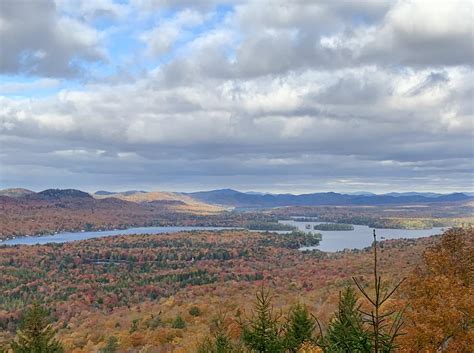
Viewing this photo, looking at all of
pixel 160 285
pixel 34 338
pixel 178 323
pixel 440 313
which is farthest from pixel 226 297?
pixel 440 313

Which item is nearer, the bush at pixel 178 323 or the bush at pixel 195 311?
the bush at pixel 178 323

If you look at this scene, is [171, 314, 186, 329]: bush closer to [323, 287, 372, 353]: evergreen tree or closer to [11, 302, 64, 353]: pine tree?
[11, 302, 64, 353]: pine tree

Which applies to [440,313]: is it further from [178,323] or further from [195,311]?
[195,311]

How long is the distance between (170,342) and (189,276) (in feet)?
282

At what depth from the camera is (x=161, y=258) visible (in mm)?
185750

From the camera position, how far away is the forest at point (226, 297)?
84.3 feet

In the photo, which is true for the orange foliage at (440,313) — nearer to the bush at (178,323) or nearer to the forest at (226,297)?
the forest at (226,297)

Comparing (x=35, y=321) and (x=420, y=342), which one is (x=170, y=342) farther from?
(x=420, y=342)

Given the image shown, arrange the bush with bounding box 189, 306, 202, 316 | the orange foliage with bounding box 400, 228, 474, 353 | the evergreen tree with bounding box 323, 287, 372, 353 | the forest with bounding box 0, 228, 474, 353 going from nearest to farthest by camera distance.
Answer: the evergreen tree with bounding box 323, 287, 372, 353
the orange foliage with bounding box 400, 228, 474, 353
the forest with bounding box 0, 228, 474, 353
the bush with bounding box 189, 306, 202, 316

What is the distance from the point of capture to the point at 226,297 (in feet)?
293

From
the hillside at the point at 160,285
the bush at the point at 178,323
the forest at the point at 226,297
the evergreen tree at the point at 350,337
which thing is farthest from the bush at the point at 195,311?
the evergreen tree at the point at 350,337

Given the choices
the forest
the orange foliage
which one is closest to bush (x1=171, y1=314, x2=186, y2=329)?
the forest

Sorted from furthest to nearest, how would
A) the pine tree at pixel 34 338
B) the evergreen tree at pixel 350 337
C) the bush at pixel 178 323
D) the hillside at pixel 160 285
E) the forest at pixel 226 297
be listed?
the hillside at pixel 160 285
the bush at pixel 178 323
the pine tree at pixel 34 338
the forest at pixel 226 297
the evergreen tree at pixel 350 337

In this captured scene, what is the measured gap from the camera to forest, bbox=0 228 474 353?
84.3 feet
